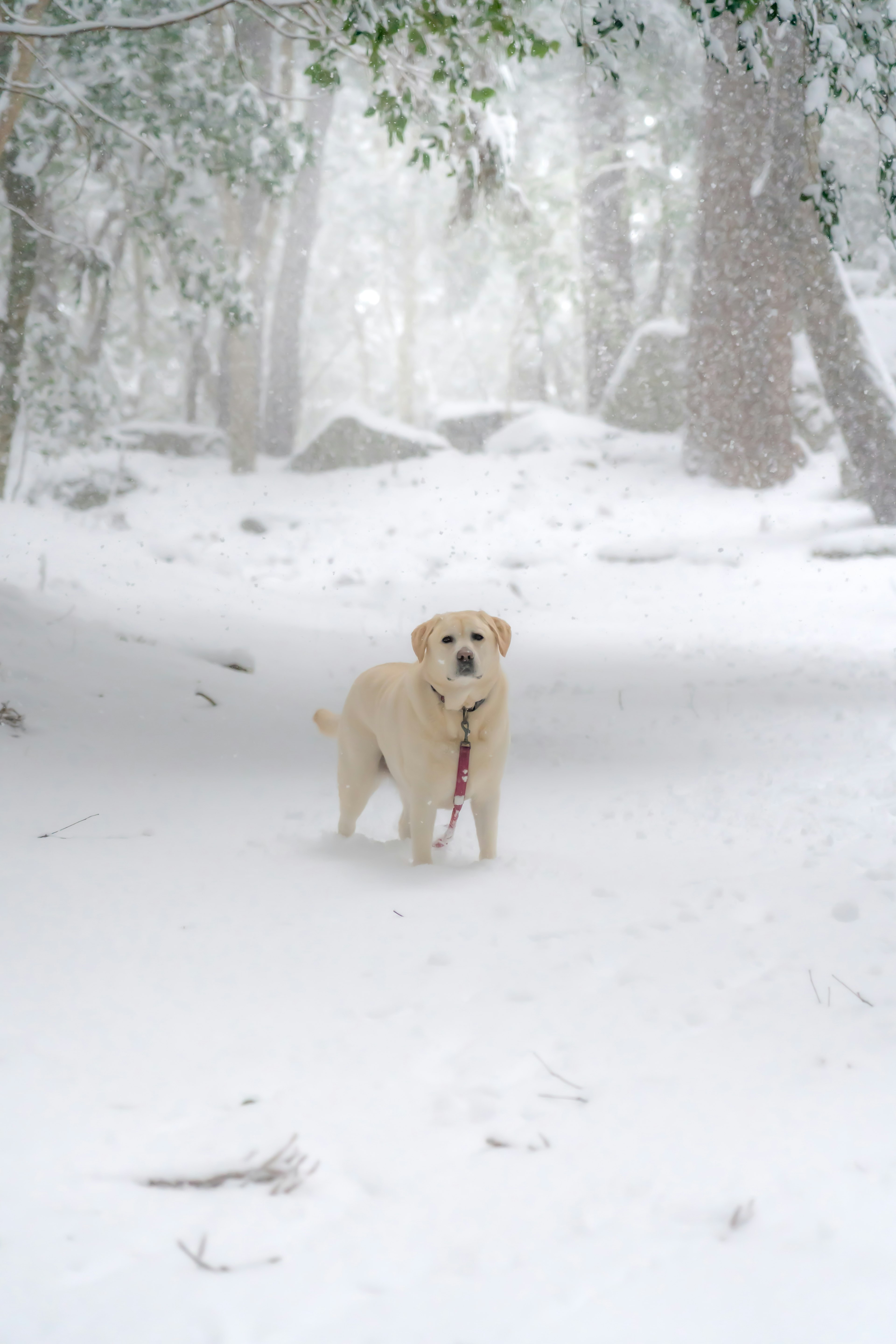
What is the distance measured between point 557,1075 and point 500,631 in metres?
2.10

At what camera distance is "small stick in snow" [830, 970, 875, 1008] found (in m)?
2.54

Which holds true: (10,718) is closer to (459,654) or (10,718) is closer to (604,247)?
(459,654)

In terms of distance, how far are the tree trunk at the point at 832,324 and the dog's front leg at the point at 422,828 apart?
11.4m

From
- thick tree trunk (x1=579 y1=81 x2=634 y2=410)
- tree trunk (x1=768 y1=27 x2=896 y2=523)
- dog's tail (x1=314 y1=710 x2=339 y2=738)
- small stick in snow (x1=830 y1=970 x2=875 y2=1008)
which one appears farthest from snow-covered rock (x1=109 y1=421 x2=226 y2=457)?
small stick in snow (x1=830 y1=970 x2=875 y2=1008)

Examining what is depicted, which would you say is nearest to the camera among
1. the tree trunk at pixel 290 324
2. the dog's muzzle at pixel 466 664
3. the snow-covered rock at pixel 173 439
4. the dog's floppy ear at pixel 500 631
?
the dog's muzzle at pixel 466 664

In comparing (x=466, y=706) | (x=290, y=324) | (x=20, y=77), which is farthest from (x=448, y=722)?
(x=290, y=324)

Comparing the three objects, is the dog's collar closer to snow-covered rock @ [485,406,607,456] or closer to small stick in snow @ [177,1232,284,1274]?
small stick in snow @ [177,1232,284,1274]

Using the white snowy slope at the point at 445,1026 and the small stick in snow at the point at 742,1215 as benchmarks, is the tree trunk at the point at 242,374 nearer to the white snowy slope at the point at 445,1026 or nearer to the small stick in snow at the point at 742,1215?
the white snowy slope at the point at 445,1026

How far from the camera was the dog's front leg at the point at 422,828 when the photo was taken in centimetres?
391

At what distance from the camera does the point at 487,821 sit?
4055 mm

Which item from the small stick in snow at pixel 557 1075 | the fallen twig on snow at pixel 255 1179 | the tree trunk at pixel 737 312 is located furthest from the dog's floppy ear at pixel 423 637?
the tree trunk at pixel 737 312

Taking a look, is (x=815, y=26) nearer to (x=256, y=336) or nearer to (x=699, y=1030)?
(x=699, y=1030)

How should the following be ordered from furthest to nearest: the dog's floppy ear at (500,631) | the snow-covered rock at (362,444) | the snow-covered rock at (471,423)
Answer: the snow-covered rock at (471,423), the snow-covered rock at (362,444), the dog's floppy ear at (500,631)

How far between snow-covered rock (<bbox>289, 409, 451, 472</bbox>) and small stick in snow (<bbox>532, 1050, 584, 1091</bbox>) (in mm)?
18201
